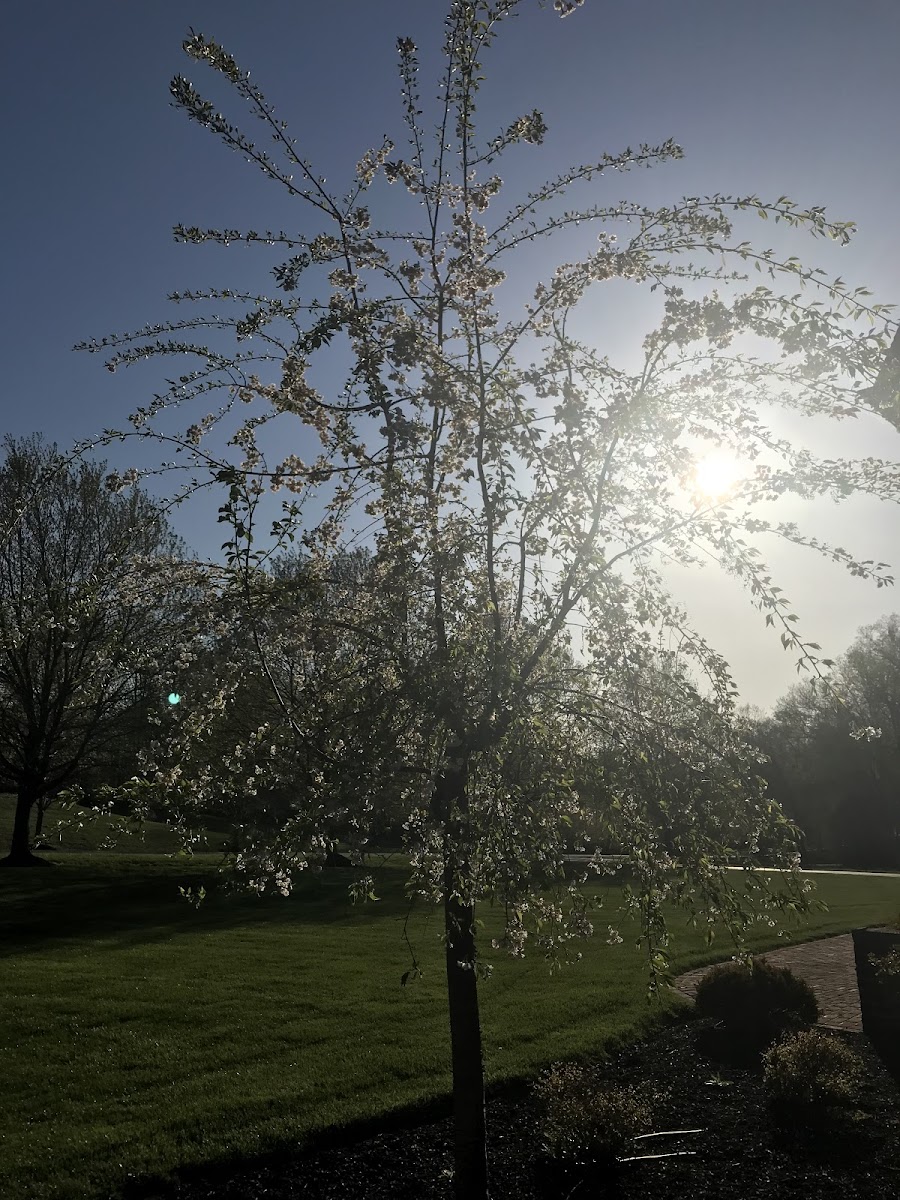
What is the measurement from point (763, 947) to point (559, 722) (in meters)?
16.5

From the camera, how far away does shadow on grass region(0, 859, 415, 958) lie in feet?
60.3

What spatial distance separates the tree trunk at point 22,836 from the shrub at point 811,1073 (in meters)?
27.4

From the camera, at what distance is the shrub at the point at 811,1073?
8125mm

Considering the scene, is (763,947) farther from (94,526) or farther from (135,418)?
(94,526)

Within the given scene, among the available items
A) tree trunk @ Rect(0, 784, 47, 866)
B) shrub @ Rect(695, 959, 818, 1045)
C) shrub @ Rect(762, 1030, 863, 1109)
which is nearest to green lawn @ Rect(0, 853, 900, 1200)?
shrub @ Rect(695, 959, 818, 1045)

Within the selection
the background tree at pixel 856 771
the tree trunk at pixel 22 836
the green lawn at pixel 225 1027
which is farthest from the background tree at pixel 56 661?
the background tree at pixel 856 771

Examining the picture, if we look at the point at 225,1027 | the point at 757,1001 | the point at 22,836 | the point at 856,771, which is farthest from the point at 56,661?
the point at 856,771

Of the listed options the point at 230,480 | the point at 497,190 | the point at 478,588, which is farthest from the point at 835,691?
the point at 497,190

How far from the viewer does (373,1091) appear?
8539 millimetres

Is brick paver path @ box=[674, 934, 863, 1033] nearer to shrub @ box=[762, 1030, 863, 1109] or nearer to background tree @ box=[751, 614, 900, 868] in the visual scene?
shrub @ box=[762, 1030, 863, 1109]

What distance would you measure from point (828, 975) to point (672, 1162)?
1093cm

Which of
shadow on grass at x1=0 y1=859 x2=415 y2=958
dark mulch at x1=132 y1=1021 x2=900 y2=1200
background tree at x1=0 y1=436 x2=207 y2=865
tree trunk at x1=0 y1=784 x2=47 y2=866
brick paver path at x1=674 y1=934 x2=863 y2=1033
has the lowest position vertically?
brick paver path at x1=674 y1=934 x2=863 y2=1033

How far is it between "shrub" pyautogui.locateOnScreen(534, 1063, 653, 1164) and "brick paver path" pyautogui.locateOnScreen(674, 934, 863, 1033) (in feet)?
19.4

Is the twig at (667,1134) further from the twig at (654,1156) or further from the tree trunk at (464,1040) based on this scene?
the tree trunk at (464,1040)
